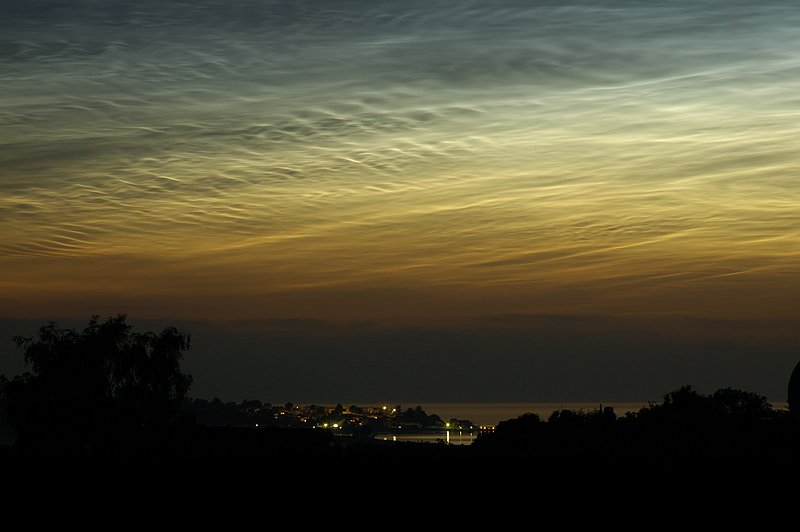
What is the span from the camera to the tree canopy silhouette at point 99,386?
222ft

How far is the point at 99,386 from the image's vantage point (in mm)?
68500

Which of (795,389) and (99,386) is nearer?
(99,386)

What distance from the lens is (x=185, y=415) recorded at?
72.7 m

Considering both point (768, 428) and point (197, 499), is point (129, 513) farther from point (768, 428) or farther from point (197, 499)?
point (768, 428)

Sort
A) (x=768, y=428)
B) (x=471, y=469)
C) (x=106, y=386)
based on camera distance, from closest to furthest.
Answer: (x=471, y=469)
(x=106, y=386)
(x=768, y=428)

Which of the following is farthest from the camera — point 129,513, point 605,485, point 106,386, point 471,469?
point 106,386

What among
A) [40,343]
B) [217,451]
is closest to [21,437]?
[40,343]

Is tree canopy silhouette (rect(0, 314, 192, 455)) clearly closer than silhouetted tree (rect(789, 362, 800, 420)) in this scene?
Yes

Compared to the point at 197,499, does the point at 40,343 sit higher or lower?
higher

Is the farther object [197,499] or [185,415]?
[185,415]

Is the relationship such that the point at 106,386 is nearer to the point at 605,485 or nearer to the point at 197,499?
the point at 197,499

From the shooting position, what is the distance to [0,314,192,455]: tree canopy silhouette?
67562 millimetres

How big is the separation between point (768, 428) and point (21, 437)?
66.3 metres

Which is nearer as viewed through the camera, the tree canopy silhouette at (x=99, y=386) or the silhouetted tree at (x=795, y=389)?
the tree canopy silhouette at (x=99, y=386)
